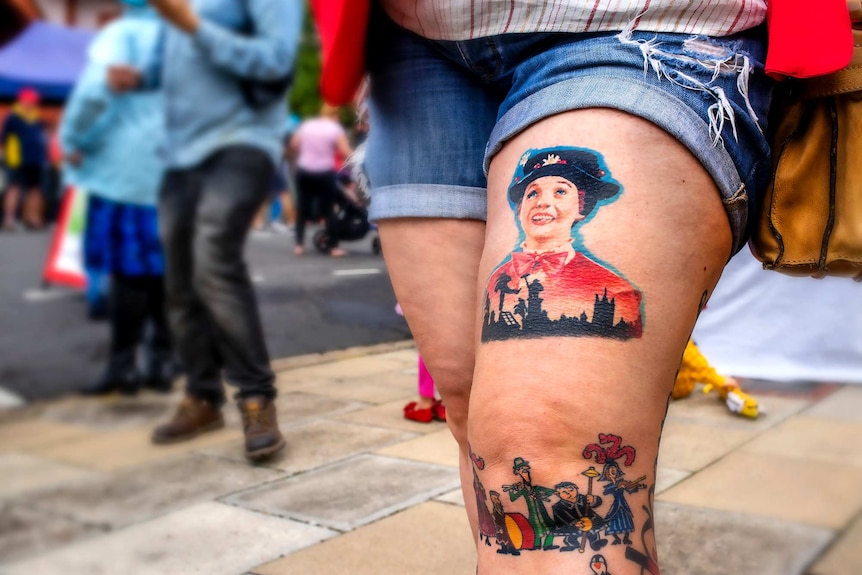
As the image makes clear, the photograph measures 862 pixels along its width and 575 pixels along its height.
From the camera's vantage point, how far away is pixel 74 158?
2.75m

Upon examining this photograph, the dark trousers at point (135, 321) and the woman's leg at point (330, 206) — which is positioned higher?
the woman's leg at point (330, 206)

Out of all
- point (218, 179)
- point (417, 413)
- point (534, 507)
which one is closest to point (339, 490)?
point (417, 413)

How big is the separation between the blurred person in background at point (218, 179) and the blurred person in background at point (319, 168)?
112 mm

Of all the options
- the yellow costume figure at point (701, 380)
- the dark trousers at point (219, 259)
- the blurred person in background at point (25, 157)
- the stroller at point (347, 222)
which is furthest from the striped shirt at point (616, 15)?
the yellow costume figure at point (701, 380)

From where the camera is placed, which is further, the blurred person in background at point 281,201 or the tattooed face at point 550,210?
the blurred person in background at point 281,201

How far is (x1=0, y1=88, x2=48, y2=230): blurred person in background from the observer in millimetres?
2232

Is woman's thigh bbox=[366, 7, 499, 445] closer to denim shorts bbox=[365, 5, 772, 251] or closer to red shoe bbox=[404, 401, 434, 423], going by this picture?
denim shorts bbox=[365, 5, 772, 251]

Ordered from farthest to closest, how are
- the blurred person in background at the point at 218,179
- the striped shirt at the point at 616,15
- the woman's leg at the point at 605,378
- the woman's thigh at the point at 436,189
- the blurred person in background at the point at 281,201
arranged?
the blurred person in background at the point at 281,201 → the blurred person in background at the point at 218,179 → the woman's thigh at the point at 436,189 → the striped shirt at the point at 616,15 → the woman's leg at the point at 605,378

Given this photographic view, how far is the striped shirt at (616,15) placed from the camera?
0.98 meters

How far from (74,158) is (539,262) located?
7.35 feet

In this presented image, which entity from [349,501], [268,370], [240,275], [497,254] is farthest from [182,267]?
[497,254]

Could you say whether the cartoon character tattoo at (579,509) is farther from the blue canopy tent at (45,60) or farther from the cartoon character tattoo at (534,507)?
the blue canopy tent at (45,60)

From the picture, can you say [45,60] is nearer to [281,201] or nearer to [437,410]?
[281,201]

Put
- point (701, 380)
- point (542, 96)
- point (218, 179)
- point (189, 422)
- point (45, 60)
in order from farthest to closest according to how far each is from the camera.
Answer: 1. point (701, 380)
2. point (189, 422)
3. point (218, 179)
4. point (45, 60)
5. point (542, 96)
